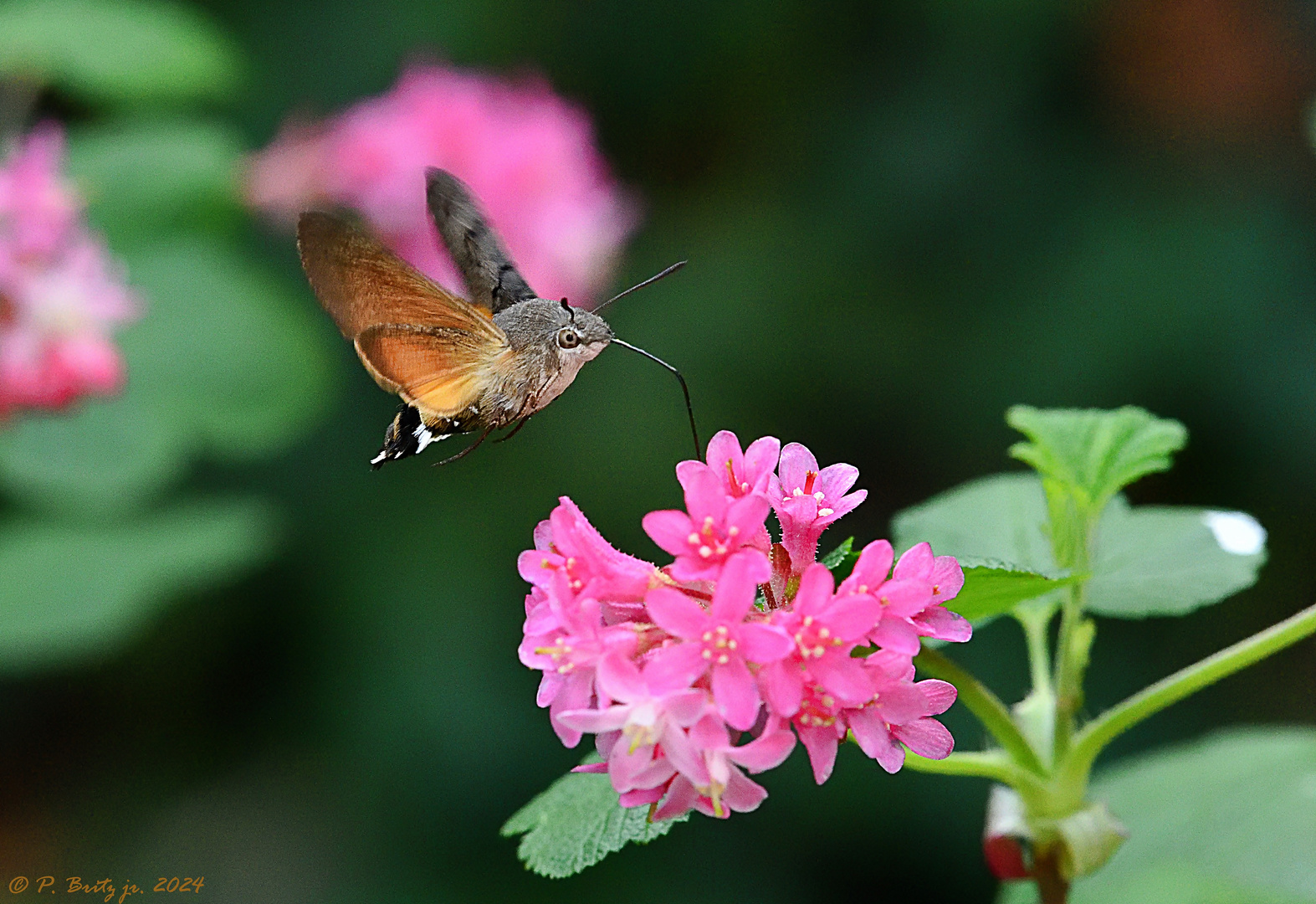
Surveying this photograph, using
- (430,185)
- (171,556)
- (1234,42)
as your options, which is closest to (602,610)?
(430,185)

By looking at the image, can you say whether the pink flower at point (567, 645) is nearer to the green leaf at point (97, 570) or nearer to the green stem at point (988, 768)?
the green stem at point (988, 768)

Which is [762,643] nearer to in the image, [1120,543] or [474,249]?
[1120,543]

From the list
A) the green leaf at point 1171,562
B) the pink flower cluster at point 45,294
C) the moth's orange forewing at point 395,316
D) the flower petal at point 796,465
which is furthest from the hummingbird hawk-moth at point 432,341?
the pink flower cluster at point 45,294

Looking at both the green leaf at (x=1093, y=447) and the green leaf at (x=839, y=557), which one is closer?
the green leaf at (x=839, y=557)

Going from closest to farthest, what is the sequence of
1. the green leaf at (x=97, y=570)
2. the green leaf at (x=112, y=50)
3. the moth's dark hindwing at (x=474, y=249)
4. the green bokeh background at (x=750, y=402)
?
the moth's dark hindwing at (x=474, y=249) < the green leaf at (x=97, y=570) < the green leaf at (x=112, y=50) < the green bokeh background at (x=750, y=402)

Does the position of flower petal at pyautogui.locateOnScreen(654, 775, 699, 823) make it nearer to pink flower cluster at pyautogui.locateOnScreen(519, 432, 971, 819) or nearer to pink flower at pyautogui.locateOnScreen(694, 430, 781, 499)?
pink flower cluster at pyautogui.locateOnScreen(519, 432, 971, 819)

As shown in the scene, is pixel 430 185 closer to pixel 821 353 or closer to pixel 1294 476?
pixel 821 353

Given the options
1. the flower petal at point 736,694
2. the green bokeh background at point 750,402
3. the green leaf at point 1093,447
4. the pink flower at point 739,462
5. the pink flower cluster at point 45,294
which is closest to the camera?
the flower petal at point 736,694
